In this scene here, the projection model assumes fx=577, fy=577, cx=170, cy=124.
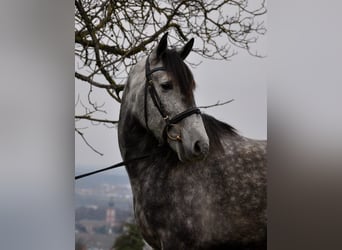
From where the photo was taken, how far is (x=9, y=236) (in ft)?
8.61

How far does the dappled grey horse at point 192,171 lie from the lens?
2.47m

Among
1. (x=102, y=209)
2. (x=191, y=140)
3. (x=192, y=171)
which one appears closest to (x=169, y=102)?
(x=191, y=140)

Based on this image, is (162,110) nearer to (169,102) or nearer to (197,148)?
(169,102)

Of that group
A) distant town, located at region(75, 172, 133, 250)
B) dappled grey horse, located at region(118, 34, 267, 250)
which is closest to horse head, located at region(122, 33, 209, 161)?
dappled grey horse, located at region(118, 34, 267, 250)

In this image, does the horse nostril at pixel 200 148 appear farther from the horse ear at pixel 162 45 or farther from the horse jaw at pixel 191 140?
the horse ear at pixel 162 45

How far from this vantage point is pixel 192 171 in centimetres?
251

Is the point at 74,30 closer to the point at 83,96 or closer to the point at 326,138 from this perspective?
the point at 83,96

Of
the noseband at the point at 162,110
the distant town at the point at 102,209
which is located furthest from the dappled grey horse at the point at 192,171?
the distant town at the point at 102,209

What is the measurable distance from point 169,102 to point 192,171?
0.32 m

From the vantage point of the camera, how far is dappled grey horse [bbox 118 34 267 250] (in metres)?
2.47

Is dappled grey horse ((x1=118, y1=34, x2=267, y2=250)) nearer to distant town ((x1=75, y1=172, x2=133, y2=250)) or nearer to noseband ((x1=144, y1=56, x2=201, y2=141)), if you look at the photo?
noseband ((x1=144, y1=56, x2=201, y2=141))

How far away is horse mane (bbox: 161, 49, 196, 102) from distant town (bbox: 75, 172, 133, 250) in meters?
0.48

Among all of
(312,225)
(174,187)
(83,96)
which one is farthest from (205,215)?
(83,96)

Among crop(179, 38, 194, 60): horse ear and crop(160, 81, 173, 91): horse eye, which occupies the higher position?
crop(179, 38, 194, 60): horse ear
